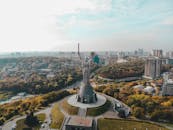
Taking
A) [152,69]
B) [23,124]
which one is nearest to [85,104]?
[23,124]

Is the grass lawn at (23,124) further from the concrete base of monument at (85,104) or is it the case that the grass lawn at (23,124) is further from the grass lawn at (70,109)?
the concrete base of monument at (85,104)

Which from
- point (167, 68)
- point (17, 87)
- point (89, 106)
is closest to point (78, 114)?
point (89, 106)

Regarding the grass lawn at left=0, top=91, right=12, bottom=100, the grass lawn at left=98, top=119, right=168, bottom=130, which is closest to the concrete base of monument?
the grass lawn at left=98, top=119, right=168, bottom=130

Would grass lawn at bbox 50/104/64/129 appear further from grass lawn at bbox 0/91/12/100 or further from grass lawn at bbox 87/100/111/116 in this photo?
grass lawn at bbox 0/91/12/100

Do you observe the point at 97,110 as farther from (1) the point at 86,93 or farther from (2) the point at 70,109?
(2) the point at 70,109

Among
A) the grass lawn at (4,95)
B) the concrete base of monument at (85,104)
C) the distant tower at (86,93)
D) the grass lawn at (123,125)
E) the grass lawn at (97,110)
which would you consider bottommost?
the grass lawn at (4,95)

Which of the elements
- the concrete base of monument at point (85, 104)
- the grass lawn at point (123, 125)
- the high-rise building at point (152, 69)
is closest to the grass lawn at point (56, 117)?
the concrete base of monument at point (85, 104)

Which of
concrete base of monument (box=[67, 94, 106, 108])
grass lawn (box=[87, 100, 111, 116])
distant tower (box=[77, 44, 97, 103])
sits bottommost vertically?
grass lawn (box=[87, 100, 111, 116])
